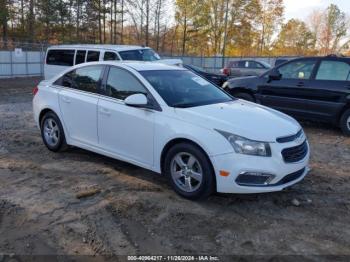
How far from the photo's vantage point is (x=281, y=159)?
4.26 meters

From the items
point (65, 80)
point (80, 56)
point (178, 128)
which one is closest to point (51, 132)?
point (65, 80)

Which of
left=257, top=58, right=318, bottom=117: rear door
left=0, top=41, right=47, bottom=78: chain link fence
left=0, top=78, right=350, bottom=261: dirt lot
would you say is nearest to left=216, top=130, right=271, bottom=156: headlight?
left=0, top=78, right=350, bottom=261: dirt lot

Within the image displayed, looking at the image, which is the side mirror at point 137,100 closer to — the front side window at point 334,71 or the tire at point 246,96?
the front side window at point 334,71

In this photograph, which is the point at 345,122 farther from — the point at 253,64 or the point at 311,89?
the point at 253,64

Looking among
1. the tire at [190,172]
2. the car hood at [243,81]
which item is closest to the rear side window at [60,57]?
the car hood at [243,81]

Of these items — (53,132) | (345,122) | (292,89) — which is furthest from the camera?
(292,89)

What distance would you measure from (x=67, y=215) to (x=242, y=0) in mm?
52948

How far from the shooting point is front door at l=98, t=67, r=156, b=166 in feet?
16.0

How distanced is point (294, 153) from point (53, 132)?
384 cm

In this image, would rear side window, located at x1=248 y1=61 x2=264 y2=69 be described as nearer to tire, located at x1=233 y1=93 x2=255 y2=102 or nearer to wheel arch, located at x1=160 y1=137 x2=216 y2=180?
tire, located at x1=233 y1=93 x2=255 y2=102

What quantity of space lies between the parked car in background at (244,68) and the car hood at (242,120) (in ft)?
53.3

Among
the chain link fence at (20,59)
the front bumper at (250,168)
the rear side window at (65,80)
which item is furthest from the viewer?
the chain link fence at (20,59)

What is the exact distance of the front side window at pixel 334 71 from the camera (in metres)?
8.06

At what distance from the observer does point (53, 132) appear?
636 centimetres
